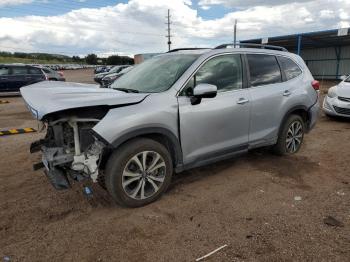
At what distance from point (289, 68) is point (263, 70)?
750 millimetres

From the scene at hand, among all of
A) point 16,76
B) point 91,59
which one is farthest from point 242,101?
point 91,59

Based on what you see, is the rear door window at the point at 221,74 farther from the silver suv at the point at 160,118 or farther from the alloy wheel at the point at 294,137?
the alloy wheel at the point at 294,137

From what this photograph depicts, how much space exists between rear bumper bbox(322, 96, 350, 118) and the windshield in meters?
6.02

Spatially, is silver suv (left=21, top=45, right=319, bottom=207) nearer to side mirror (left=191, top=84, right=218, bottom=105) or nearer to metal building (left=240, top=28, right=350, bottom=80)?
side mirror (left=191, top=84, right=218, bottom=105)

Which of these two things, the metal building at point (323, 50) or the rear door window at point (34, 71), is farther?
the metal building at point (323, 50)

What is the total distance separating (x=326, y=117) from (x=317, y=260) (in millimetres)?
7859

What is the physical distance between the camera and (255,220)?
362 cm

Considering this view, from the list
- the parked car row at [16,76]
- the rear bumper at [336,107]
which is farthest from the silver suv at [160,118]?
the parked car row at [16,76]

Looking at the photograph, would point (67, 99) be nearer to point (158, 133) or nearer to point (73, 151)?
point (73, 151)

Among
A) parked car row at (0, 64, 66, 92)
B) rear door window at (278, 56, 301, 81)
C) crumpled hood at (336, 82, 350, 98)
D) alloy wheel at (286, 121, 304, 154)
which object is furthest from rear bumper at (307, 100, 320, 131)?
parked car row at (0, 64, 66, 92)

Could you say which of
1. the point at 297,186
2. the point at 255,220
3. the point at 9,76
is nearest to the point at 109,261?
the point at 255,220

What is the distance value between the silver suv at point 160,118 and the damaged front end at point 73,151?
1cm

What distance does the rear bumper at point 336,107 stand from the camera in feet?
29.1

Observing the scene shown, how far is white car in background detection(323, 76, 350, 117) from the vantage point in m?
8.91
